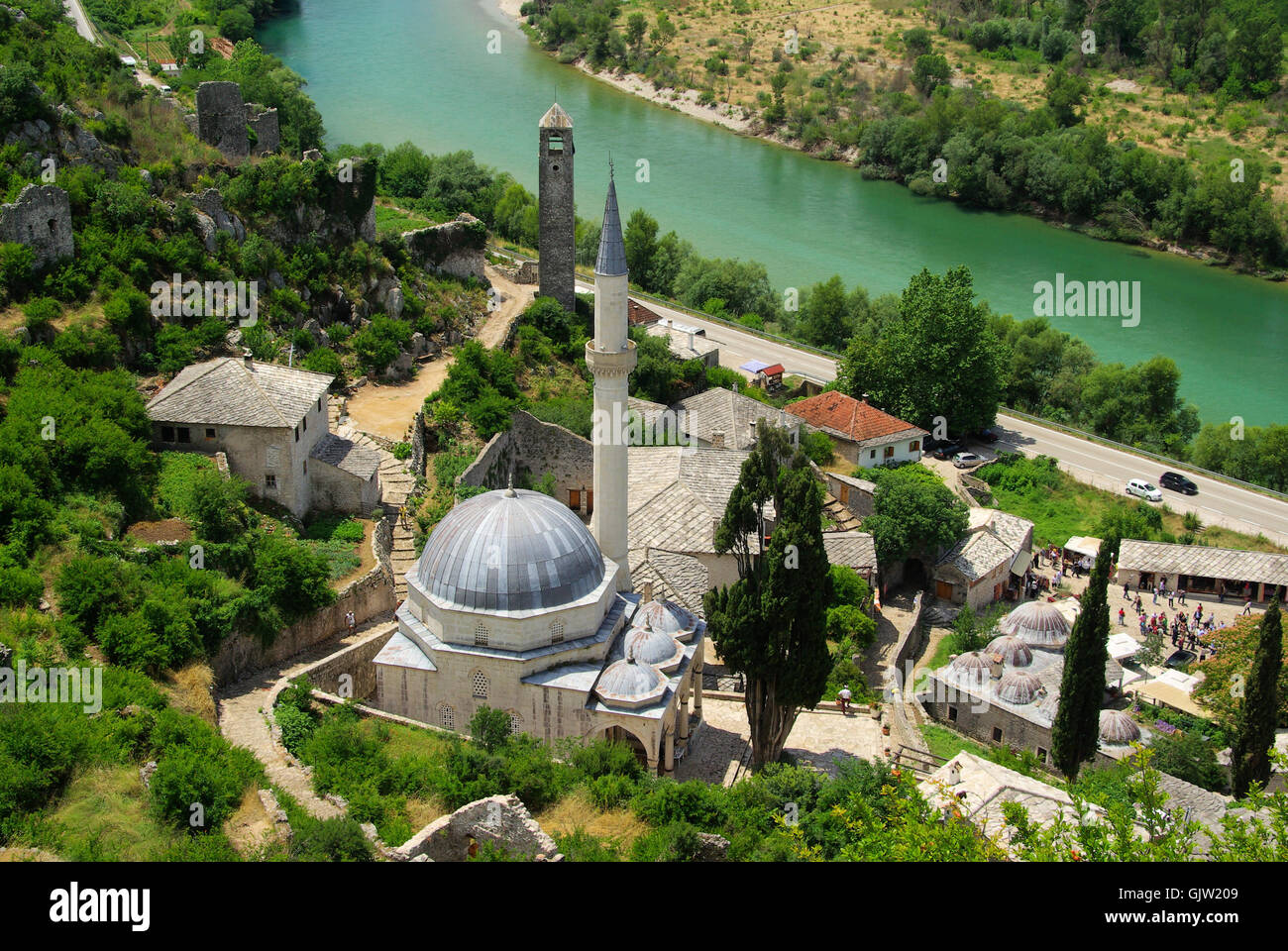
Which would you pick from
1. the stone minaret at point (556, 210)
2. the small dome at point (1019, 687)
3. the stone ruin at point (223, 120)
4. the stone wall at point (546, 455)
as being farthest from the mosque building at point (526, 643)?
the stone minaret at point (556, 210)

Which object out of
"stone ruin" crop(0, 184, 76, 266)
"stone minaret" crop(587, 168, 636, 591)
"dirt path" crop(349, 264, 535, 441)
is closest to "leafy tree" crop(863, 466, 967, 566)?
"stone minaret" crop(587, 168, 636, 591)

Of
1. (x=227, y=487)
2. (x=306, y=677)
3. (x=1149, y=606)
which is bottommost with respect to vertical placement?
(x=1149, y=606)

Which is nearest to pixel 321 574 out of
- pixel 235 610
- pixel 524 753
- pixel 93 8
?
pixel 235 610

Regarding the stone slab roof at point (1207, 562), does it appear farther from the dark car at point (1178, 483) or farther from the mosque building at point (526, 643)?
the mosque building at point (526, 643)

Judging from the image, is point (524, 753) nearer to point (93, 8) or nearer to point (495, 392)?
point (495, 392)

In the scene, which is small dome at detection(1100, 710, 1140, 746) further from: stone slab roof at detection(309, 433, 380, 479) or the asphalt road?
stone slab roof at detection(309, 433, 380, 479)
